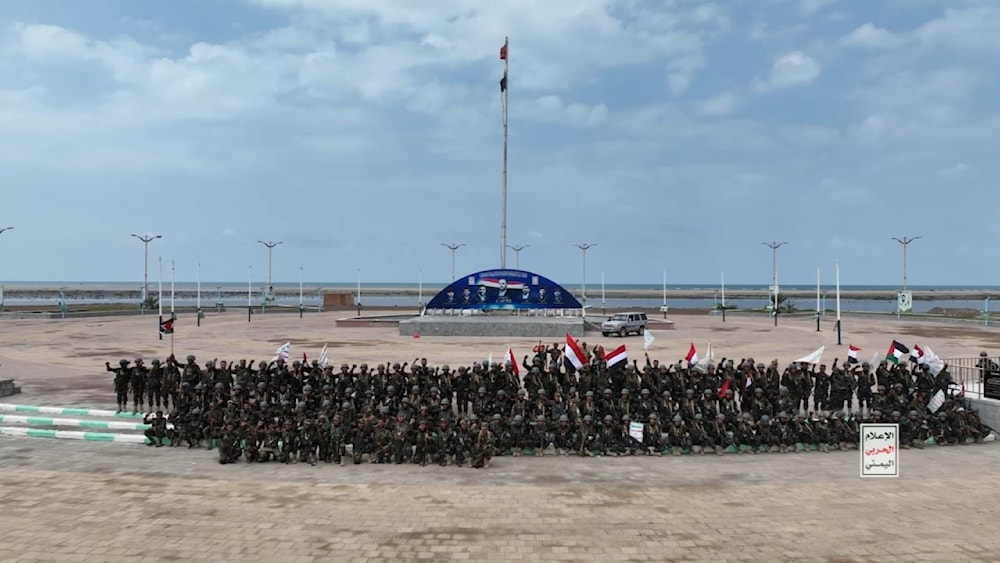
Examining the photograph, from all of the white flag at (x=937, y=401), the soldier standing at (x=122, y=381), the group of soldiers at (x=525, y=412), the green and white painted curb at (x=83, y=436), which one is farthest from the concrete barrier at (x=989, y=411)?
the soldier standing at (x=122, y=381)

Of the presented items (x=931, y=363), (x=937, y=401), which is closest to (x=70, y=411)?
(x=937, y=401)

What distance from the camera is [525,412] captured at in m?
14.4

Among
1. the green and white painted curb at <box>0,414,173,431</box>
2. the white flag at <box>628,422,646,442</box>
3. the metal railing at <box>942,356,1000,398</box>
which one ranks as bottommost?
the green and white painted curb at <box>0,414,173,431</box>

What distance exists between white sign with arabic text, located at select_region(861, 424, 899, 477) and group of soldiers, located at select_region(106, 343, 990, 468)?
2.25 m

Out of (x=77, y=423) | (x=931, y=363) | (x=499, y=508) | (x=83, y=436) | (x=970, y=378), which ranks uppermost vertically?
(x=931, y=363)

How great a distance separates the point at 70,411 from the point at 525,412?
1105 centimetres

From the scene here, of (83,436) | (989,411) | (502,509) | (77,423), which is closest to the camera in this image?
(502,509)

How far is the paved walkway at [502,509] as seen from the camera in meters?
8.70

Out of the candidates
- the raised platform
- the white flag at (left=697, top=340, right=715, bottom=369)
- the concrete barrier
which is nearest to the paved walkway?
the concrete barrier

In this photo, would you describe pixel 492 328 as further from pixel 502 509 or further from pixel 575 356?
pixel 502 509

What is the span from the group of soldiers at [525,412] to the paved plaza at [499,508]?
44 centimetres

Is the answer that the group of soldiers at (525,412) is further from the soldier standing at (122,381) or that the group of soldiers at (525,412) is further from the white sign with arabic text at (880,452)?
the white sign with arabic text at (880,452)

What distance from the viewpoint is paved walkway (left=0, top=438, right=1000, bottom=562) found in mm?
8703

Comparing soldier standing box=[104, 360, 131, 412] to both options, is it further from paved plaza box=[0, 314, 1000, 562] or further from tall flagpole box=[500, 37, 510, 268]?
tall flagpole box=[500, 37, 510, 268]
